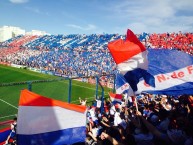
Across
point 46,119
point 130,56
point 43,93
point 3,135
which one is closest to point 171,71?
point 130,56

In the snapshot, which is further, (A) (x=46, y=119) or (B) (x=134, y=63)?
(B) (x=134, y=63)

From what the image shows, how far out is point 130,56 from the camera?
5844 mm

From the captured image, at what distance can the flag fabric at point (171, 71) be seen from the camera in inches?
305

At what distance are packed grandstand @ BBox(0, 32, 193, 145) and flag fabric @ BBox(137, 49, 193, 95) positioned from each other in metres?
0.44

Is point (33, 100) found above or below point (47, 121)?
above

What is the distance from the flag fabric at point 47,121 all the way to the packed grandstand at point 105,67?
75cm

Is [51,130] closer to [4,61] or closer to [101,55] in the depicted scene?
[101,55]

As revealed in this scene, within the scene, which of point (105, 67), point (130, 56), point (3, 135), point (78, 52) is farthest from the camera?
point (78, 52)

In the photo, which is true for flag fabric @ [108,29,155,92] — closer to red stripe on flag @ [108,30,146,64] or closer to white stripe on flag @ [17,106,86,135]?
red stripe on flag @ [108,30,146,64]

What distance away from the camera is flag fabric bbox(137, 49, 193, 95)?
774 centimetres

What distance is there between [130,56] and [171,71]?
2.71 m

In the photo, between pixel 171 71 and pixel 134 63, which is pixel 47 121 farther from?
pixel 171 71

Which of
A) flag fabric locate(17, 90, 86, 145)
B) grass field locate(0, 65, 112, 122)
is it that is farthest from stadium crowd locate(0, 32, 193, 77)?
flag fabric locate(17, 90, 86, 145)

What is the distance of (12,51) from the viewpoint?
62.4 meters
